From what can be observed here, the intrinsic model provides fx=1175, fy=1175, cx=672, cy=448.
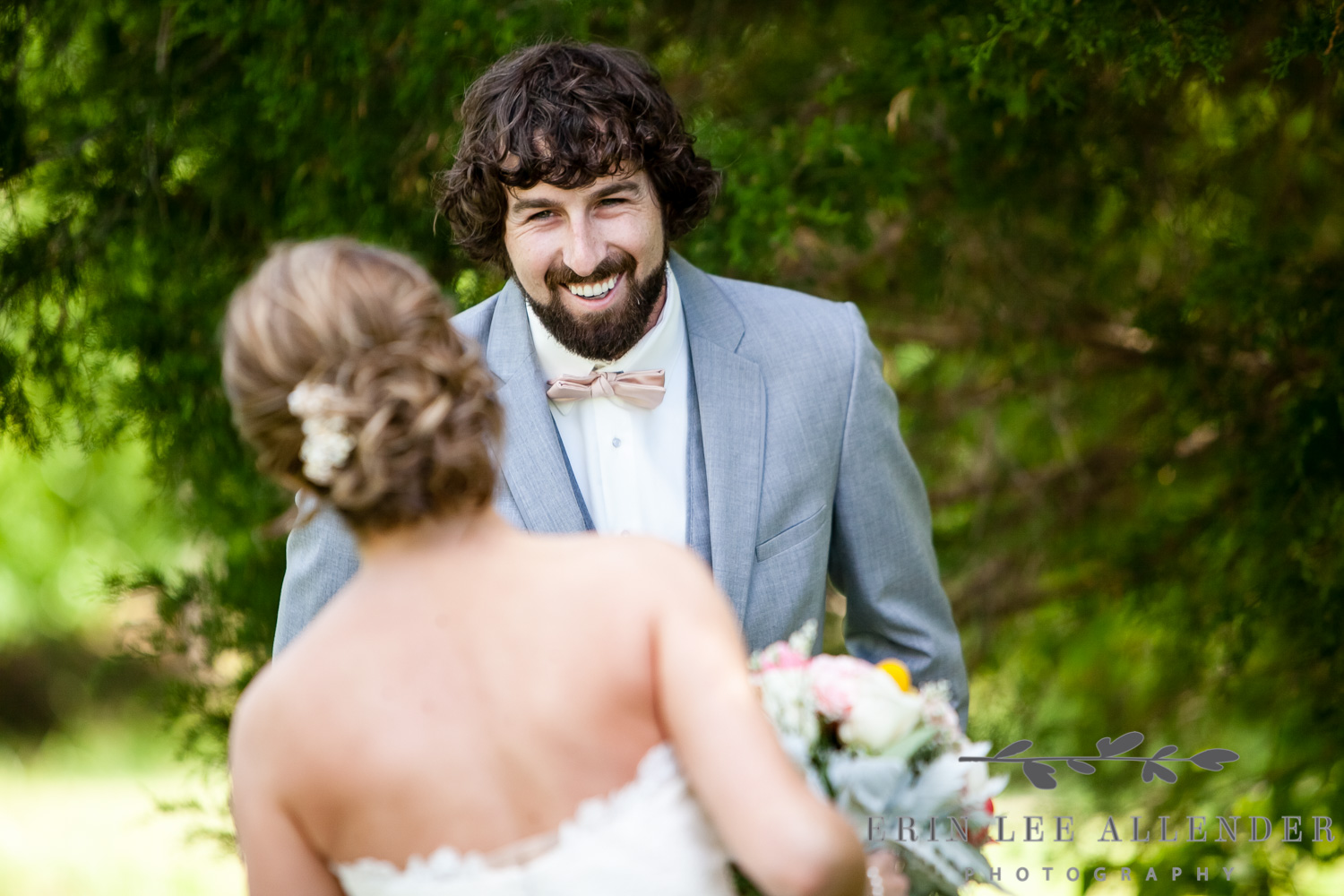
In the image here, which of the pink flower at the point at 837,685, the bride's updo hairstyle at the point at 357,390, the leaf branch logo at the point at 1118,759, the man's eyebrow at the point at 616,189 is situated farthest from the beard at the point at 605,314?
the leaf branch logo at the point at 1118,759

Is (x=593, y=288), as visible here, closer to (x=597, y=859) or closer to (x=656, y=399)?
(x=656, y=399)

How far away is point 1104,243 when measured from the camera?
449 cm

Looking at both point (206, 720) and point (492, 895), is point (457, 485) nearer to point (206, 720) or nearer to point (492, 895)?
point (492, 895)

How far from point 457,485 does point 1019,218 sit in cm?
320

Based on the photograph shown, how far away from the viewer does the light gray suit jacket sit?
254 centimetres

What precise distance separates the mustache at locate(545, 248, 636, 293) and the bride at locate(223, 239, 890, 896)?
3.21 feet

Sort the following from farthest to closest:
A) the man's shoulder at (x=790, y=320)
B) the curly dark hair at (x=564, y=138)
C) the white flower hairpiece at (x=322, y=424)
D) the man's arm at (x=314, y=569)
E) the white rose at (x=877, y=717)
Result: the man's shoulder at (x=790, y=320) < the curly dark hair at (x=564, y=138) < the man's arm at (x=314, y=569) < the white rose at (x=877, y=717) < the white flower hairpiece at (x=322, y=424)

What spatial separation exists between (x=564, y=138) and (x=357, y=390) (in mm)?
1214

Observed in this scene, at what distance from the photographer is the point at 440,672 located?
1.61 meters

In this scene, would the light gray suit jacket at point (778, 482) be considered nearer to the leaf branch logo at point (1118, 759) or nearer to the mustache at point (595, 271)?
the mustache at point (595, 271)

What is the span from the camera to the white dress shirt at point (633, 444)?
106 inches

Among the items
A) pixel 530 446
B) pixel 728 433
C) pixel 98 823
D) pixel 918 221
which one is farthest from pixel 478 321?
pixel 98 823

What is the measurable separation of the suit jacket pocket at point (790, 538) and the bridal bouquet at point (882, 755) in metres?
0.60

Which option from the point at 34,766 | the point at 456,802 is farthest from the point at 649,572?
the point at 34,766
